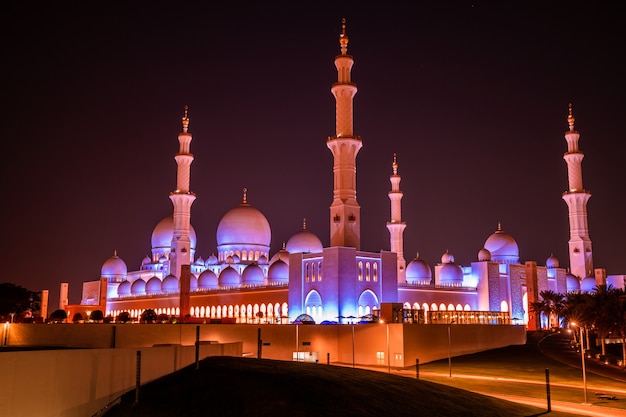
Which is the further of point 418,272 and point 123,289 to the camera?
point 123,289

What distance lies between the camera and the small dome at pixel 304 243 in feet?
240

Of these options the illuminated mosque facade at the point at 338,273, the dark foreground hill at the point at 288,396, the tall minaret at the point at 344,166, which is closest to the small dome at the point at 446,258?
the illuminated mosque facade at the point at 338,273

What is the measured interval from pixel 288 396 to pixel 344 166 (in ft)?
130

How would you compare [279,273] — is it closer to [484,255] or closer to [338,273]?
[338,273]

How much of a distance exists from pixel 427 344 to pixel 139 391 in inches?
1122

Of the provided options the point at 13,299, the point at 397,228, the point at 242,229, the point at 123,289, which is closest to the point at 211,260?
the point at 242,229

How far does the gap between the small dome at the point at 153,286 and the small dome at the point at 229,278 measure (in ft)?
38.0

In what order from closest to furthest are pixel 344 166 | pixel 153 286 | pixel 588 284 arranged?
pixel 344 166
pixel 588 284
pixel 153 286

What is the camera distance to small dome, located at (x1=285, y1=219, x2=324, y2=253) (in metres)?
73.1

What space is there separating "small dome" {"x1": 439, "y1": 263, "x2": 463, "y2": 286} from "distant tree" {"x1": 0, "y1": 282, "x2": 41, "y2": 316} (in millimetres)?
40452

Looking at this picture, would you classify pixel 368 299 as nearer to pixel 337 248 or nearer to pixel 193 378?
pixel 337 248

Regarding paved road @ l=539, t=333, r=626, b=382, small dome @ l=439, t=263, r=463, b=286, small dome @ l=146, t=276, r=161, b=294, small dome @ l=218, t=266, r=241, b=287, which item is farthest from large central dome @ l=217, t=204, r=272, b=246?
paved road @ l=539, t=333, r=626, b=382

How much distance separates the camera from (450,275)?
7406 cm

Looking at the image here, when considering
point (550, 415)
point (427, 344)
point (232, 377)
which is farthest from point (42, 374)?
point (427, 344)
